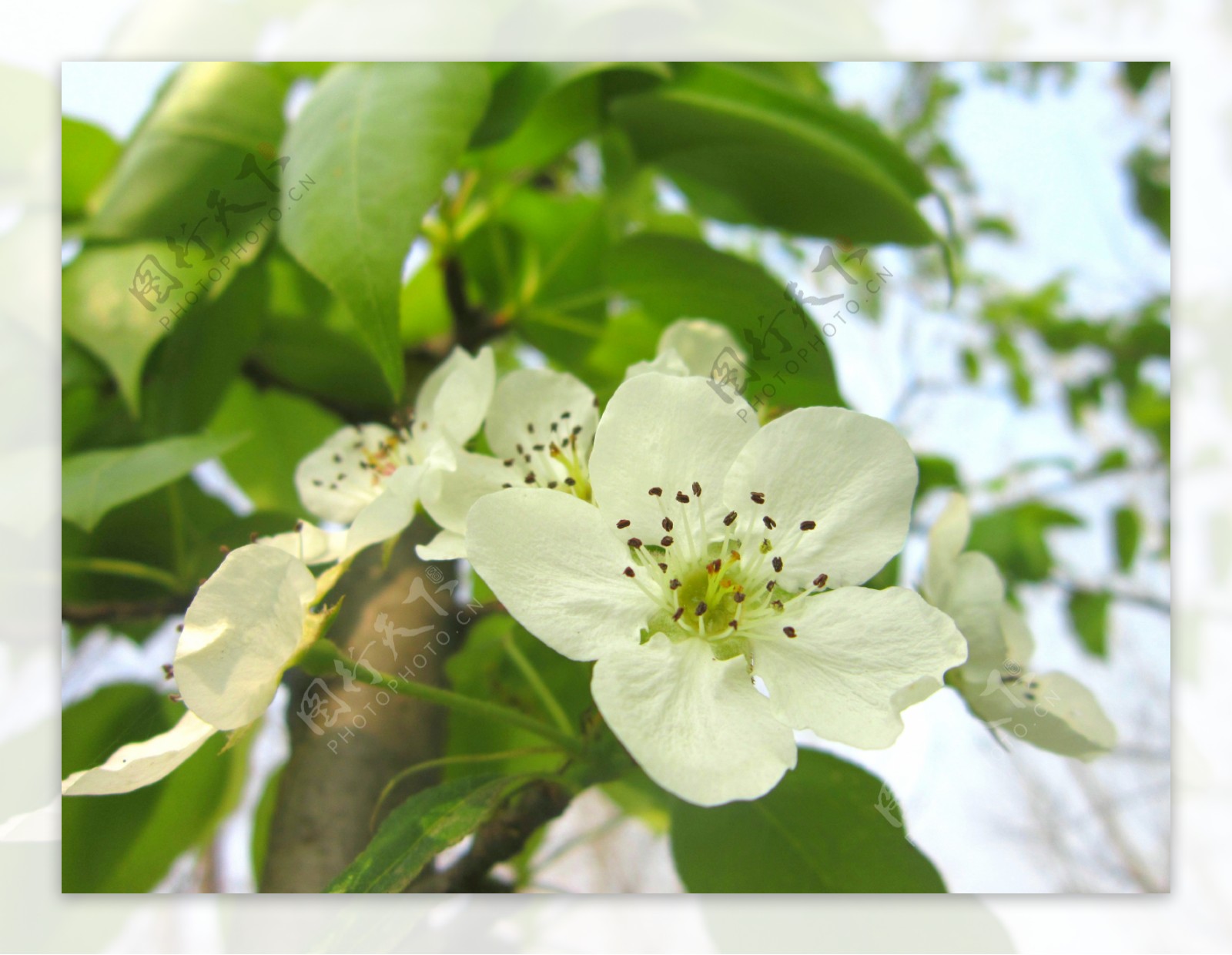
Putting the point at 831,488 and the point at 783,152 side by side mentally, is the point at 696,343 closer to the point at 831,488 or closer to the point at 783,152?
the point at 831,488

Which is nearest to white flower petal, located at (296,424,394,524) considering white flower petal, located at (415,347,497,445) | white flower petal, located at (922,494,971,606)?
white flower petal, located at (415,347,497,445)

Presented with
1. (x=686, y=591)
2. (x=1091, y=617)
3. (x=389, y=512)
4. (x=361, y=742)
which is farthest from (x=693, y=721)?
(x=1091, y=617)

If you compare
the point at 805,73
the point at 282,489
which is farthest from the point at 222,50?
the point at 805,73

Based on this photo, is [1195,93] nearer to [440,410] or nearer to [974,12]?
[974,12]

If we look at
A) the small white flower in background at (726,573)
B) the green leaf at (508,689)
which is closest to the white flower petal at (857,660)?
the small white flower in background at (726,573)

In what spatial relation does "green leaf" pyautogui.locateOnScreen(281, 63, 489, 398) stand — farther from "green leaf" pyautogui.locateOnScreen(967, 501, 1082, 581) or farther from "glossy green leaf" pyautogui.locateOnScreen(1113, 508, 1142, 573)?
"glossy green leaf" pyautogui.locateOnScreen(1113, 508, 1142, 573)
